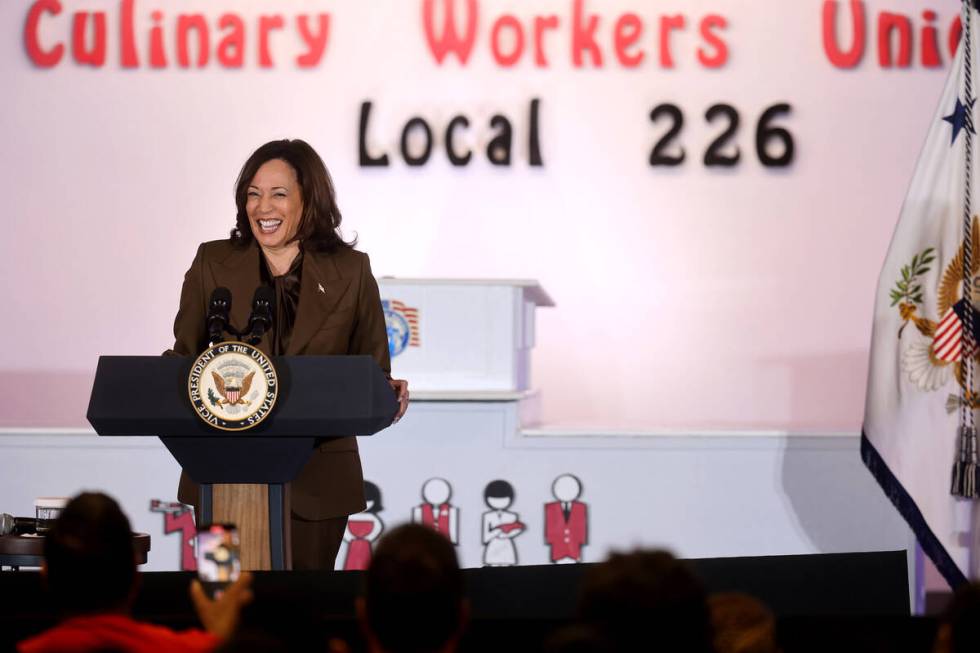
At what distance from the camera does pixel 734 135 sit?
6594 millimetres

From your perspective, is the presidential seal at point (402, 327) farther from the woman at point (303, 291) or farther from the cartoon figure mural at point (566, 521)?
the woman at point (303, 291)

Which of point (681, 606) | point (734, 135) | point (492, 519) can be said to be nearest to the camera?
point (681, 606)

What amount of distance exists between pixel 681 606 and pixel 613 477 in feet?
10.5

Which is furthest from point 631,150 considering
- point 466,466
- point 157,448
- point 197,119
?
point 157,448

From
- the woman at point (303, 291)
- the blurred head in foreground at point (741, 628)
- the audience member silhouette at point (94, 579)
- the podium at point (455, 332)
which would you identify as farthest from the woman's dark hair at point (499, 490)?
the blurred head in foreground at point (741, 628)

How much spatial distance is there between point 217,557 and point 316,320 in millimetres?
755

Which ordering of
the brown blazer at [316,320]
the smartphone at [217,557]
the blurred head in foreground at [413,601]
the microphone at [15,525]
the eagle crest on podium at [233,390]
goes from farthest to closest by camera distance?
the microphone at [15,525]
the brown blazer at [316,320]
the eagle crest on podium at [233,390]
the smartphone at [217,557]
the blurred head in foreground at [413,601]

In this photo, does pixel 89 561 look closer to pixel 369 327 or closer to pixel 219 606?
pixel 219 606

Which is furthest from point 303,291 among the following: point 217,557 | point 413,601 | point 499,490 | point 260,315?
point 499,490

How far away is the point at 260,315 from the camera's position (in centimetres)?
251

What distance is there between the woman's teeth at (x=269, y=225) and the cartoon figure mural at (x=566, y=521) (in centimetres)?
208

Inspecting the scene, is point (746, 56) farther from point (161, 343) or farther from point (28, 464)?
point (28, 464)

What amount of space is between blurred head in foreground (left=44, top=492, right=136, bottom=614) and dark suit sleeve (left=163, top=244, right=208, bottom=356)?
3.20 feet

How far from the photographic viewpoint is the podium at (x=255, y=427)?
2369 millimetres
